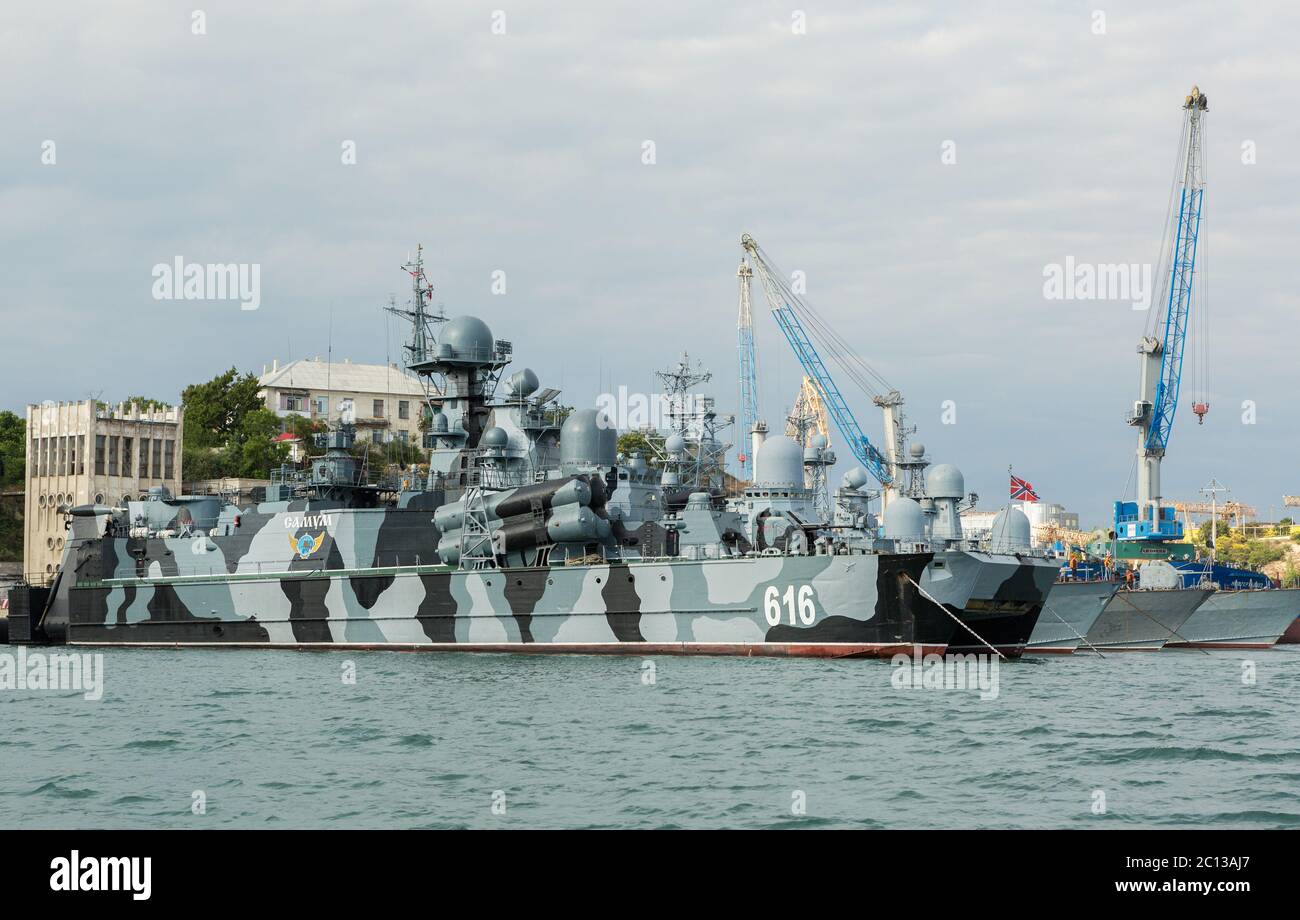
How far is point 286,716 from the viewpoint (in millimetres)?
26875

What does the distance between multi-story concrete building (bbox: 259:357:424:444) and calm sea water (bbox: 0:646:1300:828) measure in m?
65.1

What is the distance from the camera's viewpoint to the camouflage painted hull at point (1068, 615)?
47969 mm

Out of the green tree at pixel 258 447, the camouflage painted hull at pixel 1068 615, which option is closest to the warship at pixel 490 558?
the camouflage painted hull at pixel 1068 615

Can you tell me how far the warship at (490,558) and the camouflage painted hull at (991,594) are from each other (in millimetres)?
605

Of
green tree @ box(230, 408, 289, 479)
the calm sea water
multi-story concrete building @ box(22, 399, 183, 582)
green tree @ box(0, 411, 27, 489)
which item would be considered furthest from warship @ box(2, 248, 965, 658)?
green tree @ box(0, 411, 27, 489)

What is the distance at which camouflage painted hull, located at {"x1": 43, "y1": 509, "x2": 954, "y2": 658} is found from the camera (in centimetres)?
3691

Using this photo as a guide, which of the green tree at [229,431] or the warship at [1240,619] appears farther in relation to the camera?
the green tree at [229,431]

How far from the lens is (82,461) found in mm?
75250

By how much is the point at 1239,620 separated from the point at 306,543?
3870 cm

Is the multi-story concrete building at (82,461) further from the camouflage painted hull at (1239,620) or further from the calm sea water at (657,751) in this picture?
the camouflage painted hull at (1239,620)
